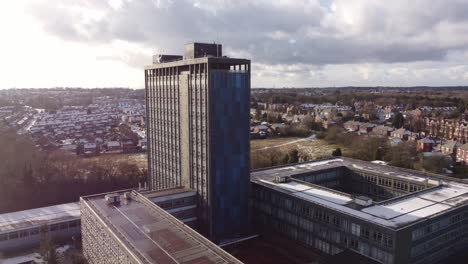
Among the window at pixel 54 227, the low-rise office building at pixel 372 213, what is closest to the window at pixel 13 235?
the window at pixel 54 227

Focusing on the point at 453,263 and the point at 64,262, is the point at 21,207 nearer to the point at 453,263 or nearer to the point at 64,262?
the point at 64,262

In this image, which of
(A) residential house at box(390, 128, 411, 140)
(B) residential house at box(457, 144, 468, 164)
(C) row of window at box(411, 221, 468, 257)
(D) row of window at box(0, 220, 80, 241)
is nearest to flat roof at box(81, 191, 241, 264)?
(D) row of window at box(0, 220, 80, 241)

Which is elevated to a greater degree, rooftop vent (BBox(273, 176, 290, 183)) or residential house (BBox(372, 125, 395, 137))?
rooftop vent (BBox(273, 176, 290, 183))

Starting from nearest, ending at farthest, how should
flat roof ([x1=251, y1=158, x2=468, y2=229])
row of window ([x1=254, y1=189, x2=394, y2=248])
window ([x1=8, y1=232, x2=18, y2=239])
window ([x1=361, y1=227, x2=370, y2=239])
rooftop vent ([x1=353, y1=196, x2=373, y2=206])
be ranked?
1. row of window ([x1=254, y1=189, x2=394, y2=248])
2. window ([x1=361, y1=227, x2=370, y2=239])
3. flat roof ([x1=251, y1=158, x2=468, y2=229])
4. rooftop vent ([x1=353, y1=196, x2=373, y2=206])
5. window ([x1=8, y1=232, x2=18, y2=239])

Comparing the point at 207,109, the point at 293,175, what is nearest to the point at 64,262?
the point at 207,109

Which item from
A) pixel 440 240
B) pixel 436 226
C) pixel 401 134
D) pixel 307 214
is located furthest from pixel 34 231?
pixel 401 134

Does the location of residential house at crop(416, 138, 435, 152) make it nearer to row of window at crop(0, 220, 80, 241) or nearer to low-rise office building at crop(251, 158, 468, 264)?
low-rise office building at crop(251, 158, 468, 264)

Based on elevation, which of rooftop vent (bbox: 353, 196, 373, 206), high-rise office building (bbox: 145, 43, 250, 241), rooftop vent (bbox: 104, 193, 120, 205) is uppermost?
high-rise office building (bbox: 145, 43, 250, 241)
